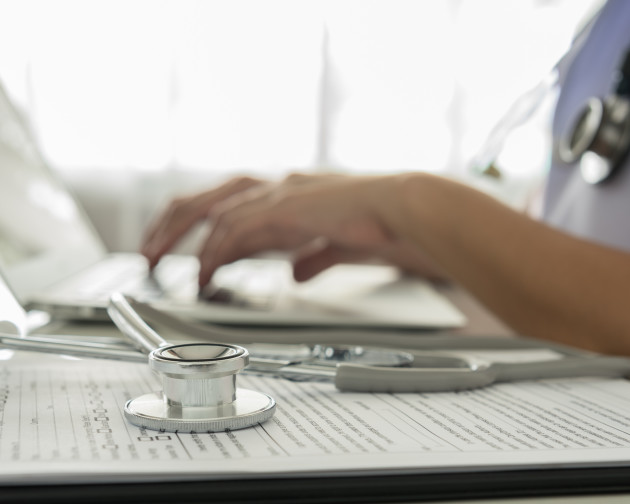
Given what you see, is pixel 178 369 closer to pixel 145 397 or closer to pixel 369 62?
pixel 145 397

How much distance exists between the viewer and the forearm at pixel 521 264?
529 millimetres

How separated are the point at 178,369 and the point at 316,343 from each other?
182 millimetres

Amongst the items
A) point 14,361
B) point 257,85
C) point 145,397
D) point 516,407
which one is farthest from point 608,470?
point 257,85

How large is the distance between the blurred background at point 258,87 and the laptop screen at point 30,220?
828mm

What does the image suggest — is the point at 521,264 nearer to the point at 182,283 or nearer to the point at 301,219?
the point at 301,219

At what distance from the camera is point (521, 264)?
562 millimetres

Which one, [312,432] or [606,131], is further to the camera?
[606,131]

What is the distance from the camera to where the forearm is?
53 centimetres

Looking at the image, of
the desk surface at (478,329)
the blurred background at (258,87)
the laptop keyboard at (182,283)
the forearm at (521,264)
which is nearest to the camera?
the desk surface at (478,329)

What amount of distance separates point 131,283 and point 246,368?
45 cm

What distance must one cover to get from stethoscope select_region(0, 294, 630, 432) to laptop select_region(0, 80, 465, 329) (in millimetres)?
122

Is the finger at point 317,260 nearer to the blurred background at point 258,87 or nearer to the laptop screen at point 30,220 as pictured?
the laptop screen at point 30,220

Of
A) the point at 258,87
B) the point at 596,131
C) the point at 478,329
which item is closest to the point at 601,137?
the point at 596,131

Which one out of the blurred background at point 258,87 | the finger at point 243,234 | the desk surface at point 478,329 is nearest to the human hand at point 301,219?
the finger at point 243,234
